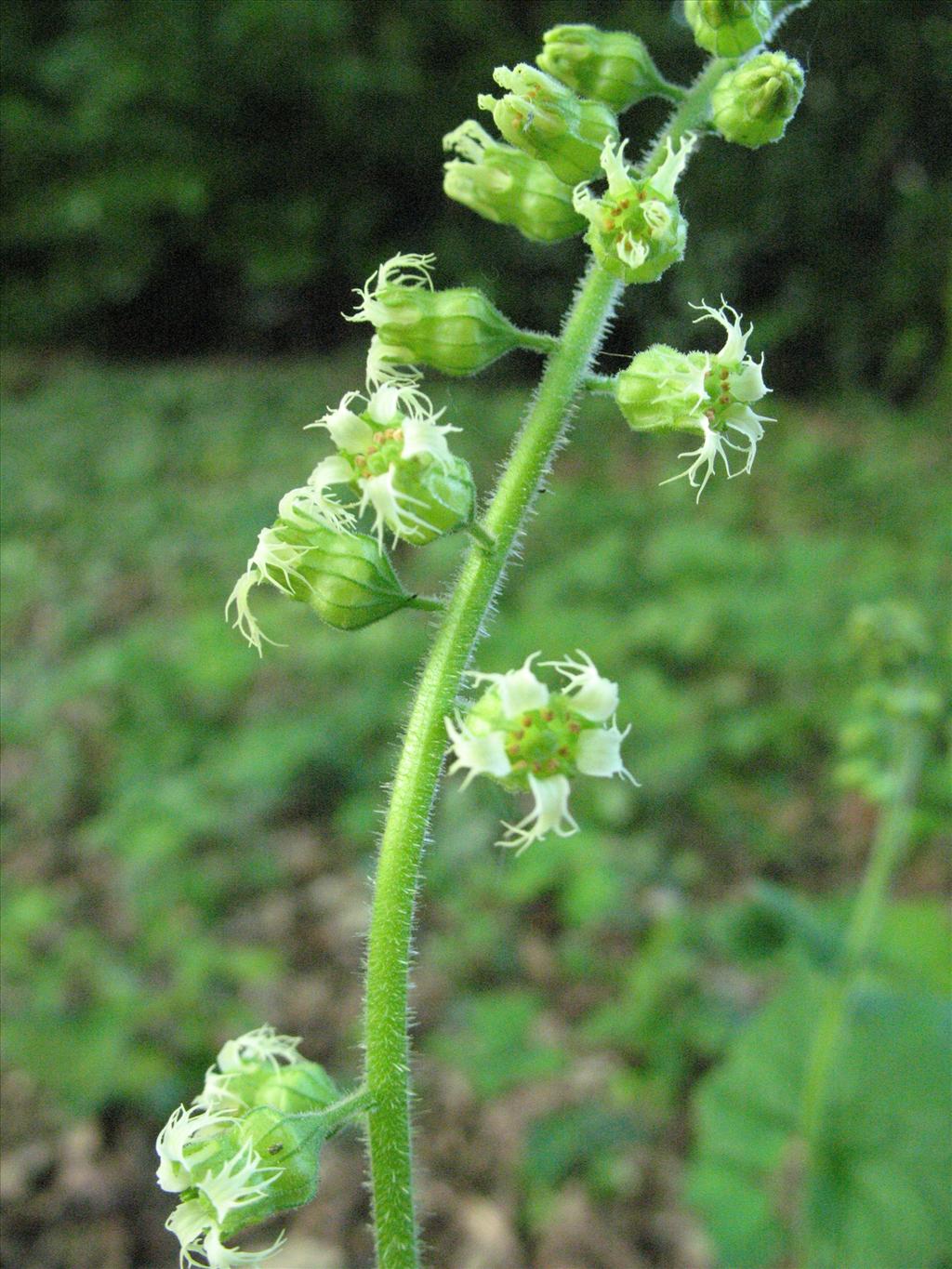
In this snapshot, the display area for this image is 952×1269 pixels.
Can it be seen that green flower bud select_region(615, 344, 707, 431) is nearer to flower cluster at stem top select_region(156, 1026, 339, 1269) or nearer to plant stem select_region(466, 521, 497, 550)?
plant stem select_region(466, 521, 497, 550)

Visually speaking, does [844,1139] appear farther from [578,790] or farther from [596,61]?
[596,61]

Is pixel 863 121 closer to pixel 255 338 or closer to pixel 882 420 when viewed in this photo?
pixel 882 420

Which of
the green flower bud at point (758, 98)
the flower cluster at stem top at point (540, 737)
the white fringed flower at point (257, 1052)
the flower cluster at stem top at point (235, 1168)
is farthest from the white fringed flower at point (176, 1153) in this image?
the green flower bud at point (758, 98)

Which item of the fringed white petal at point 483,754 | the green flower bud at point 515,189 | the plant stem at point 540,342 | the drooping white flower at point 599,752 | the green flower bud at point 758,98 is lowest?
the drooping white flower at point 599,752

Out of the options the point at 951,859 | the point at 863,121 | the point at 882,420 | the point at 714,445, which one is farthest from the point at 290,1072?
the point at 882,420

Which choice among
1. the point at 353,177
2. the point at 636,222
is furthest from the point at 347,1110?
the point at 353,177

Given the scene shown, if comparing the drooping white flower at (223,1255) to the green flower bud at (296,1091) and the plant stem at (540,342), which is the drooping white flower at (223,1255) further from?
the plant stem at (540,342)

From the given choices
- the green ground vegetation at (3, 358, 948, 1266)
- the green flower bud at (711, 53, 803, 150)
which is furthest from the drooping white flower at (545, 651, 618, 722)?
the green ground vegetation at (3, 358, 948, 1266)
